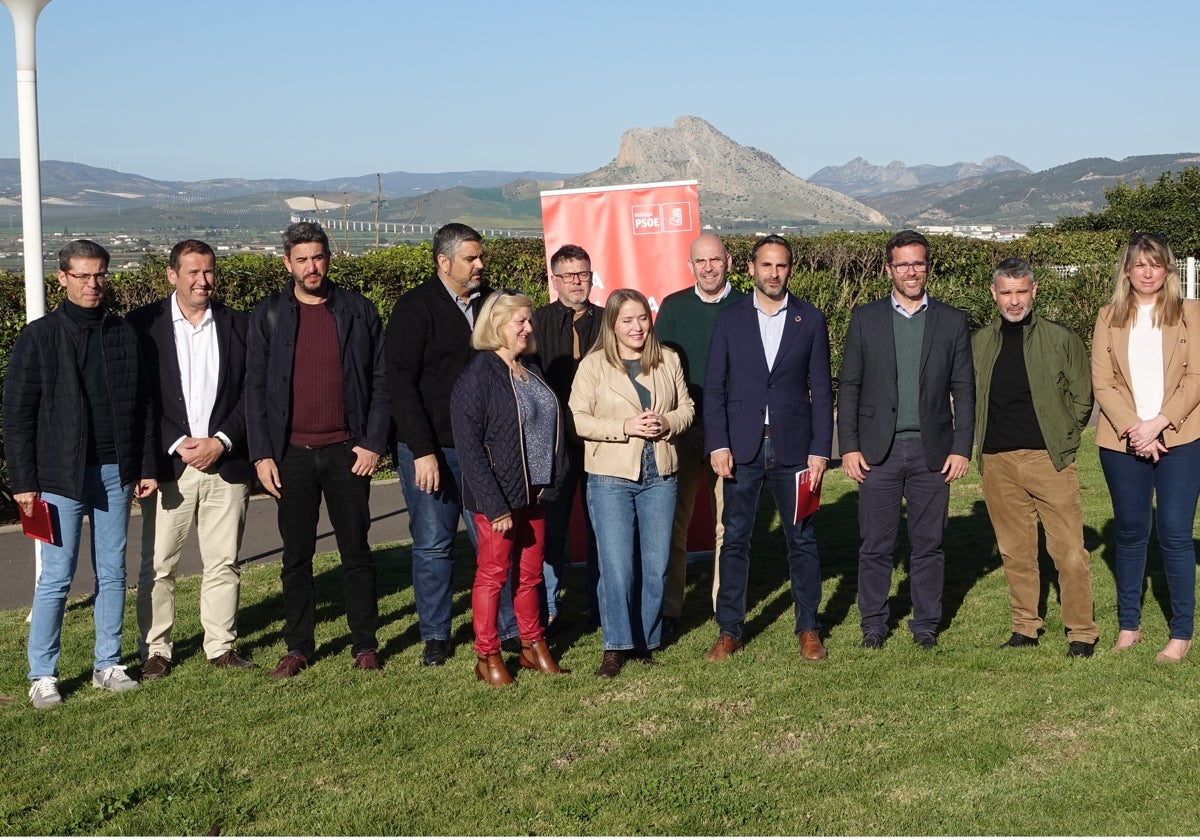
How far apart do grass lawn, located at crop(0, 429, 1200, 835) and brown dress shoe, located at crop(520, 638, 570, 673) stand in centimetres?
8

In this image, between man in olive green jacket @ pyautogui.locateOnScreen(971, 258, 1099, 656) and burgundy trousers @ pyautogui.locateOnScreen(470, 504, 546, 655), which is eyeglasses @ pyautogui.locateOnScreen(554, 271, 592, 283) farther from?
man in olive green jacket @ pyautogui.locateOnScreen(971, 258, 1099, 656)

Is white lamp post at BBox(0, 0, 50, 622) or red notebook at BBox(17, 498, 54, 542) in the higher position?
white lamp post at BBox(0, 0, 50, 622)

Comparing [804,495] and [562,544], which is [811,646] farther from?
[562,544]

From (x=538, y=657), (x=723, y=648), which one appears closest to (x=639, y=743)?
(x=538, y=657)

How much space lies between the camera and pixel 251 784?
14.5ft

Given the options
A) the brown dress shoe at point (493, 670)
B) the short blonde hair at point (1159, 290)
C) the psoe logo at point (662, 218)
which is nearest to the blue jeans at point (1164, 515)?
the short blonde hair at point (1159, 290)

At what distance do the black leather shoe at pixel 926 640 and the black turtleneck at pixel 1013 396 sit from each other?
3.31 ft

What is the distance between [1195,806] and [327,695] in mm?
3497

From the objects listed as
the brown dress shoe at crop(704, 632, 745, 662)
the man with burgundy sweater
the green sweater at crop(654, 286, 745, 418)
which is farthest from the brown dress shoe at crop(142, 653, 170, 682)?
the green sweater at crop(654, 286, 745, 418)

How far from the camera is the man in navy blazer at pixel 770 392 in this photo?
5781 millimetres

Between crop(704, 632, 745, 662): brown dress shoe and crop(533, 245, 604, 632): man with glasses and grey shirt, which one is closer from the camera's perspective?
crop(704, 632, 745, 662): brown dress shoe

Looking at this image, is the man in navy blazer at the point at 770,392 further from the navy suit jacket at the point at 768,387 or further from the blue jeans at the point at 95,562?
the blue jeans at the point at 95,562

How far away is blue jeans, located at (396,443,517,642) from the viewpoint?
19.0 ft

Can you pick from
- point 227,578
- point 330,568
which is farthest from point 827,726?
point 330,568
